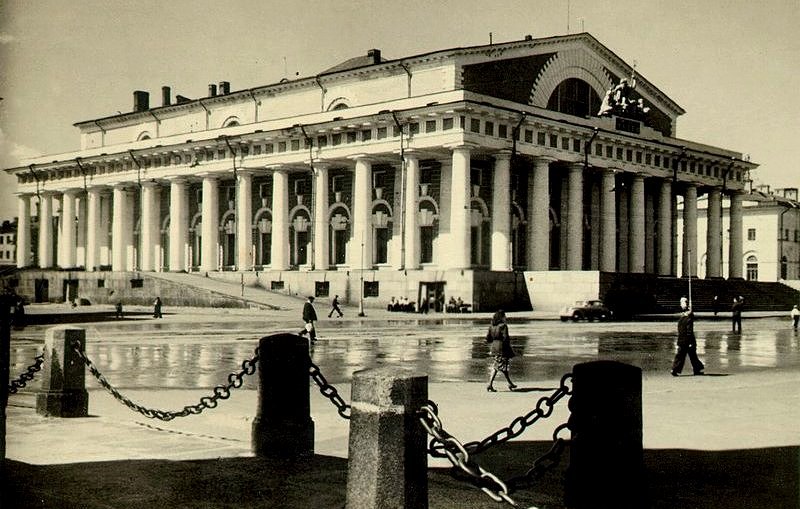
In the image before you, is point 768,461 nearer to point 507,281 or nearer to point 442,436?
point 442,436

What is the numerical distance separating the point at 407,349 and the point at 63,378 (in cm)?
1351

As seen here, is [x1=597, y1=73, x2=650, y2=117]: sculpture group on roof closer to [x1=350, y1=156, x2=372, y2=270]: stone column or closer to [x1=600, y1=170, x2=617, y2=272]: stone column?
[x1=600, y1=170, x2=617, y2=272]: stone column

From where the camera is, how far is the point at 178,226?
223 feet

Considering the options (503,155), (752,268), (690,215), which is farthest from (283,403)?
(752,268)

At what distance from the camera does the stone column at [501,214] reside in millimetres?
52312

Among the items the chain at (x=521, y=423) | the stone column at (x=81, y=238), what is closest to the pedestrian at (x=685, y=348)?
the chain at (x=521, y=423)

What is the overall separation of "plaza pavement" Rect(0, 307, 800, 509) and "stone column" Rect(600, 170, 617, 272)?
49.1 meters

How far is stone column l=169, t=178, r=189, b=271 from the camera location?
6762 centimetres

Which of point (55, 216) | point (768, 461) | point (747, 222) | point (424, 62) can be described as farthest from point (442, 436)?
point (747, 222)

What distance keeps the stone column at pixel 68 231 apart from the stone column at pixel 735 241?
175ft

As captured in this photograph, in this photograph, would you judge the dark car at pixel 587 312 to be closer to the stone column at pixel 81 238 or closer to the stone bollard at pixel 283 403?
the stone bollard at pixel 283 403

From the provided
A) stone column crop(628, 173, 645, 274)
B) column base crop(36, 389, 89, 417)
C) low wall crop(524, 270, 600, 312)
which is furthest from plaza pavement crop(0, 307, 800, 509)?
stone column crop(628, 173, 645, 274)

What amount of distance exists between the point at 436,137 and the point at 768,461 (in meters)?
43.1

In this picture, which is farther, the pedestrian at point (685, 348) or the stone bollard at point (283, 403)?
the pedestrian at point (685, 348)
